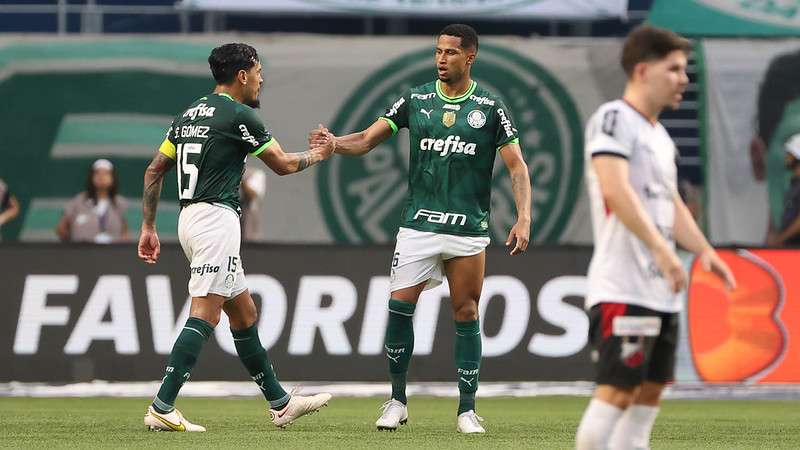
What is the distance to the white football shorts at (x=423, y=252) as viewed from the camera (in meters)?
9.16

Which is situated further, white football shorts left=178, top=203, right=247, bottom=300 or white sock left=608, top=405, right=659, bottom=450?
white football shorts left=178, top=203, right=247, bottom=300

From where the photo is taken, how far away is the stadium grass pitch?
8383mm

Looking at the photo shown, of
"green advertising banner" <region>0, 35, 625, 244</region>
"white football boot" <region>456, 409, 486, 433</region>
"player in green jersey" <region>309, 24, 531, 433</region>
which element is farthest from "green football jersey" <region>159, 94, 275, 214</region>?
"green advertising banner" <region>0, 35, 625, 244</region>

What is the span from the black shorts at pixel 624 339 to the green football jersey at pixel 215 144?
11.0 feet

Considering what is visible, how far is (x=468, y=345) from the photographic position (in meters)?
9.30

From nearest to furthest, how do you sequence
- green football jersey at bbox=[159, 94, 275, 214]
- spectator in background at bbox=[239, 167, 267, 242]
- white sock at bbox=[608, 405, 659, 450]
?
white sock at bbox=[608, 405, 659, 450], green football jersey at bbox=[159, 94, 275, 214], spectator in background at bbox=[239, 167, 267, 242]

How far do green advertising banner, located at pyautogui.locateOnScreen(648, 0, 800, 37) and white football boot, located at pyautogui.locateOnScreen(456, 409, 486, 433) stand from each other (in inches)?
319

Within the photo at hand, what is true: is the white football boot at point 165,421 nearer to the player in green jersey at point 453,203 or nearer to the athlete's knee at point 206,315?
the athlete's knee at point 206,315

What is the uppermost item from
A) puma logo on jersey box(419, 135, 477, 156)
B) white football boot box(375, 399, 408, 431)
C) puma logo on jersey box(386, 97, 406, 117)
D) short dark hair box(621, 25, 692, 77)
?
short dark hair box(621, 25, 692, 77)

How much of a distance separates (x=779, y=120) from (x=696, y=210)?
4.06 ft

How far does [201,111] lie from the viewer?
8789mm

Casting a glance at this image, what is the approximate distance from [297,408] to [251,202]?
6498mm

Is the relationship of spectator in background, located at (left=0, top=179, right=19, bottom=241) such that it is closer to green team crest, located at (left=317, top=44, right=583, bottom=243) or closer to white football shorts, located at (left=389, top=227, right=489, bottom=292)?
green team crest, located at (left=317, top=44, right=583, bottom=243)

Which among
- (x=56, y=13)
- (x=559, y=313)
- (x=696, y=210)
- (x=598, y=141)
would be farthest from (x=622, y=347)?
(x=56, y=13)
